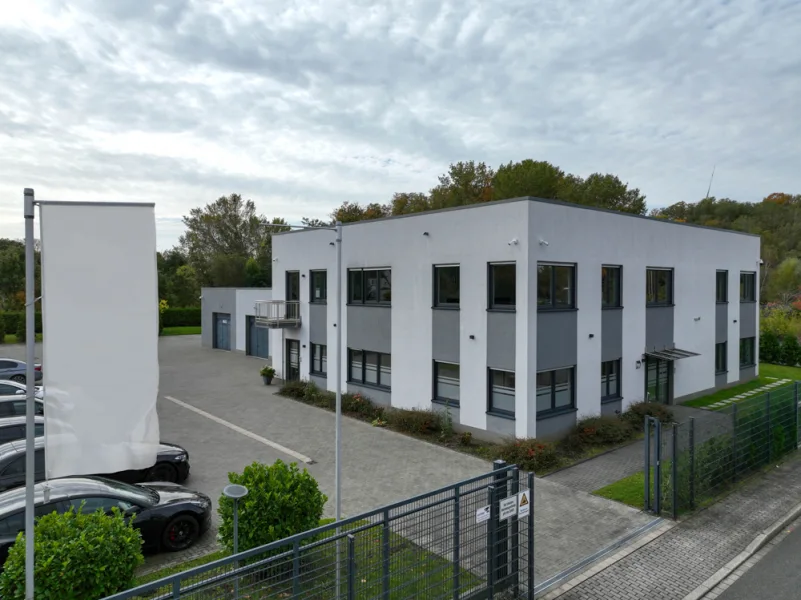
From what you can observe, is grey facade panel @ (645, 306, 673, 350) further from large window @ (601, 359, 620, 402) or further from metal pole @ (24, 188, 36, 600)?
metal pole @ (24, 188, 36, 600)

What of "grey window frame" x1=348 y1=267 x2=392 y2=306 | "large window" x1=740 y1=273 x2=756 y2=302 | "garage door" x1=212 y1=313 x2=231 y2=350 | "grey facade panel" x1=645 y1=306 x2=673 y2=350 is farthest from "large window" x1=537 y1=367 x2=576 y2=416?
"garage door" x1=212 y1=313 x2=231 y2=350

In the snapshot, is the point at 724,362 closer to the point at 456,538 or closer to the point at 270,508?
the point at 456,538

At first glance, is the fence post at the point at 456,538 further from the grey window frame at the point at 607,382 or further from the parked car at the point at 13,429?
the grey window frame at the point at 607,382

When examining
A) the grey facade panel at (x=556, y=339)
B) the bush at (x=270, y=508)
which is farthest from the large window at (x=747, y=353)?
the bush at (x=270, y=508)

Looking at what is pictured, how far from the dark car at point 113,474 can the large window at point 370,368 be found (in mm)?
7739

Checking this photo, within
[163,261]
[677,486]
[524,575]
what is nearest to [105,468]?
[524,575]

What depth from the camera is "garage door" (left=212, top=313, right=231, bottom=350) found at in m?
35.6

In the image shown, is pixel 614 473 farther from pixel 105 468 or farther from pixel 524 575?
pixel 105 468

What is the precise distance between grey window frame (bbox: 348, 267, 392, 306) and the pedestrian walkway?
10823 millimetres

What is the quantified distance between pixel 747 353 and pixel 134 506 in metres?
25.2

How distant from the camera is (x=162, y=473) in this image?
465 inches

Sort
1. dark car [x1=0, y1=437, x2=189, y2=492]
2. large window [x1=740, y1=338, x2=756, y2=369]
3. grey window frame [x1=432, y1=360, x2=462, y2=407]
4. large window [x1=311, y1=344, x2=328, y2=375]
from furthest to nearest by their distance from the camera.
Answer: large window [x1=740, y1=338, x2=756, y2=369], large window [x1=311, y1=344, x2=328, y2=375], grey window frame [x1=432, y1=360, x2=462, y2=407], dark car [x1=0, y1=437, x2=189, y2=492]

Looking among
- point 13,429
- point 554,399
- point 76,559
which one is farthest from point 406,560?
point 13,429

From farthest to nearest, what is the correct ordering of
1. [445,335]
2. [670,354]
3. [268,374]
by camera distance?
[268,374], [670,354], [445,335]
